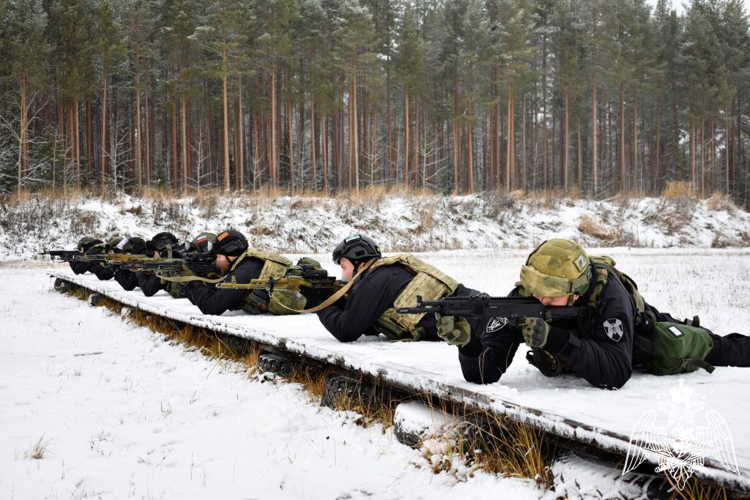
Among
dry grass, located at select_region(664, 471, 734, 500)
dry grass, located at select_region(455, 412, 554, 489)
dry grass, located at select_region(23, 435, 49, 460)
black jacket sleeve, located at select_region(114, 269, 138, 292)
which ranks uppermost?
black jacket sleeve, located at select_region(114, 269, 138, 292)

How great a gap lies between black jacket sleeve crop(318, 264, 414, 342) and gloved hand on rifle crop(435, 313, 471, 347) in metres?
1.62

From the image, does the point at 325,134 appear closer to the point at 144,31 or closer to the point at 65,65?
the point at 144,31

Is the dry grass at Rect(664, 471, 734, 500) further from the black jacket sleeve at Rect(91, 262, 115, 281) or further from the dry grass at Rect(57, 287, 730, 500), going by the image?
the black jacket sleeve at Rect(91, 262, 115, 281)

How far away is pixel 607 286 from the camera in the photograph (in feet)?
10.4

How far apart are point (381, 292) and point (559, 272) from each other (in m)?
2.00

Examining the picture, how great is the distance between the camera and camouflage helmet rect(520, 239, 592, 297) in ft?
9.93

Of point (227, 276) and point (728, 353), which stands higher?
point (227, 276)

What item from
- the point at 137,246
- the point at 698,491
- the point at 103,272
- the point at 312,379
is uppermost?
the point at 137,246

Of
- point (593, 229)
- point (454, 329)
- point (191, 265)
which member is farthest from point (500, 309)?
point (593, 229)

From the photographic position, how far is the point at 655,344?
3492mm

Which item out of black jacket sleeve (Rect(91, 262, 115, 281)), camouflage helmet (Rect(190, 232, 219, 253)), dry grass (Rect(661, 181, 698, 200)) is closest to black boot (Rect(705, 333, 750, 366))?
camouflage helmet (Rect(190, 232, 219, 253))

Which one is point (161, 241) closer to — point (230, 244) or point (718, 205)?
point (230, 244)

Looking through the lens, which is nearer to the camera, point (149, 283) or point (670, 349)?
point (670, 349)

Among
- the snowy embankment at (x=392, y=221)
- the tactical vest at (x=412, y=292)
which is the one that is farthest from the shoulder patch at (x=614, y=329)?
the snowy embankment at (x=392, y=221)
